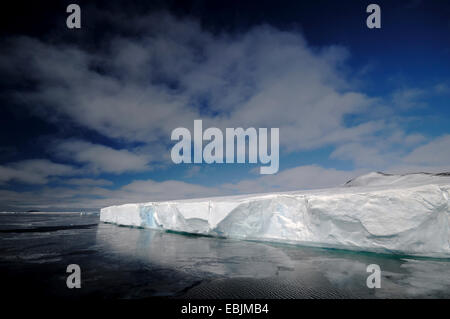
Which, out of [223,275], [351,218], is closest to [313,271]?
[223,275]

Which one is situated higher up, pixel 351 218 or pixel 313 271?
pixel 351 218

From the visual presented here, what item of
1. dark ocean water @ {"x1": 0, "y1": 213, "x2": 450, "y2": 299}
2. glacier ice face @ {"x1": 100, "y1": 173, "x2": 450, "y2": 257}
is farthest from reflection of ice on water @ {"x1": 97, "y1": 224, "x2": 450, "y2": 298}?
glacier ice face @ {"x1": 100, "y1": 173, "x2": 450, "y2": 257}

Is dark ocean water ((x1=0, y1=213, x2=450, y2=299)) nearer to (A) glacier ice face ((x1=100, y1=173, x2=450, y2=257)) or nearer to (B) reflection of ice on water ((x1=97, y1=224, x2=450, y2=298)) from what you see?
(B) reflection of ice on water ((x1=97, y1=224, x2=450, y2=298))

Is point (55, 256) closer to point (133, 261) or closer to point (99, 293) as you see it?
point (133, 261)

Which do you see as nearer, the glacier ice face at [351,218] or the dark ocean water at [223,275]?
the dark ocean water at [223,275]

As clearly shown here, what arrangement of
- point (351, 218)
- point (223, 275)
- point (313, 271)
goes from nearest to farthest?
point (223, 275) < point (313, 271) < point (351, 218)

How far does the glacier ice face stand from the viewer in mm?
5664

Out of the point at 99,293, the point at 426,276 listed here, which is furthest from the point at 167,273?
the point at 426,276

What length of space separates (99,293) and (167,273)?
1483 millimetres

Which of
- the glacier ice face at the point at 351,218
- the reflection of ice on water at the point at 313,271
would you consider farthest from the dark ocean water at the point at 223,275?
the glacier ice face at the point at 351,218

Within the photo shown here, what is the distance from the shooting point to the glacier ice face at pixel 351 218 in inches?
223

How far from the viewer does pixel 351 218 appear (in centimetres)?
662

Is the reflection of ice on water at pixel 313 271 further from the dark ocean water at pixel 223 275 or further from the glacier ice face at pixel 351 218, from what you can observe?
the glacier ice face at pixel 351 218

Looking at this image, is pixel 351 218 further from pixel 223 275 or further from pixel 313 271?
pixel 223 275
